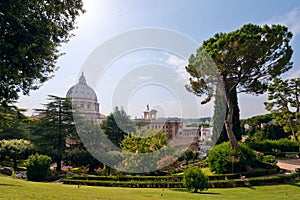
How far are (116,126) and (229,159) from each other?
18581mm

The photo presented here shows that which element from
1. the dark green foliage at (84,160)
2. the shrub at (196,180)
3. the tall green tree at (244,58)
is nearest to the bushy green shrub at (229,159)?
the tall green tree at (244,58)

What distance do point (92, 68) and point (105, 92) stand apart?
1.56 m

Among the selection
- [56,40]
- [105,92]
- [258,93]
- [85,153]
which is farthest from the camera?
[85,153]

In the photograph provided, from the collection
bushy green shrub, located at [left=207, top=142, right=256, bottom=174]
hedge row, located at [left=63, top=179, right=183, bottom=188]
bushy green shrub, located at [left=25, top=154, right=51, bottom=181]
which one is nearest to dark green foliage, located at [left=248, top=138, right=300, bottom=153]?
bushy green shrub, located at [left=207, top=142, right=256, bottom=174]

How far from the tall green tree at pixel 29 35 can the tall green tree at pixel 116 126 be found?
21196 millimetres

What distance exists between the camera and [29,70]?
231 inches

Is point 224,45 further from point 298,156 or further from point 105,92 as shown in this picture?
point 298,156

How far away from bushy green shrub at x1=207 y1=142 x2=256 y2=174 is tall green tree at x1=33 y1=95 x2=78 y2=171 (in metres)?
13.4

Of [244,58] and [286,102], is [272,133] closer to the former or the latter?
[286,102]

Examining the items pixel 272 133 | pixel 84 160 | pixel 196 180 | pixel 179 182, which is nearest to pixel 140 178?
pixel 179 182

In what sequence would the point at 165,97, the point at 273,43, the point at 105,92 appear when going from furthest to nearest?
the point at 165,97 → the point at 273,43 → the point at 105,92

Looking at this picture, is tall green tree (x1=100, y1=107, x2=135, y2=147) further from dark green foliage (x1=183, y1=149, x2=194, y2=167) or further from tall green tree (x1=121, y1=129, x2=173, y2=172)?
tall green tree (x1=121, y1=129, x2=173, y2=172)

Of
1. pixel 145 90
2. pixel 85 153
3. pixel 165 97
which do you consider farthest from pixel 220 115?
pixel 85 153

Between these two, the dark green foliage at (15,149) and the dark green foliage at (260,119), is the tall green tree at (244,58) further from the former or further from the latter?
the dark green foliage at (260,119)
